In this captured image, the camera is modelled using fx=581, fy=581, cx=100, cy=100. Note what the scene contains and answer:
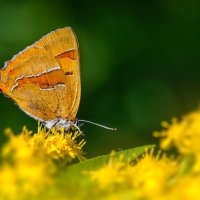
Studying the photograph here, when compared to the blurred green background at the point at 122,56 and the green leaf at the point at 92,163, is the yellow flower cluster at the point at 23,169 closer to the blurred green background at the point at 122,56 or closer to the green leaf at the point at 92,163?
the green leaf at the point at 92,163

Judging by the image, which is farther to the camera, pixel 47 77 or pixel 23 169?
pixel 47 77

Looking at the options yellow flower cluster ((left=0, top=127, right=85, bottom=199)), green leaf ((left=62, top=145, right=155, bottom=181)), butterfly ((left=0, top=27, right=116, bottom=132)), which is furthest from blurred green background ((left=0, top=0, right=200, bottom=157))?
yellow flower cluster ((left=0, top=127, right=85, bottom=199))

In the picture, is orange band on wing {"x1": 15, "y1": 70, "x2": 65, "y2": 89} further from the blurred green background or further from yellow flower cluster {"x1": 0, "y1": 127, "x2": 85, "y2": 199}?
yellow flower cluster {"x1": 0, "y1": 127, "x2": 85, "y2": 199}

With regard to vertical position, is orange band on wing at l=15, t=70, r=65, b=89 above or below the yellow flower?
above

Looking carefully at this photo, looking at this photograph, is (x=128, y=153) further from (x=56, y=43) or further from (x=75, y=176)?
(x=56, y=43)

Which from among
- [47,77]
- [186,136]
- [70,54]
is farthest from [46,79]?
[186,136]

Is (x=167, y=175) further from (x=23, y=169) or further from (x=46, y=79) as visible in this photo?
(x=46, y=79)

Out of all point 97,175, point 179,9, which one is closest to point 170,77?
point 179,9
